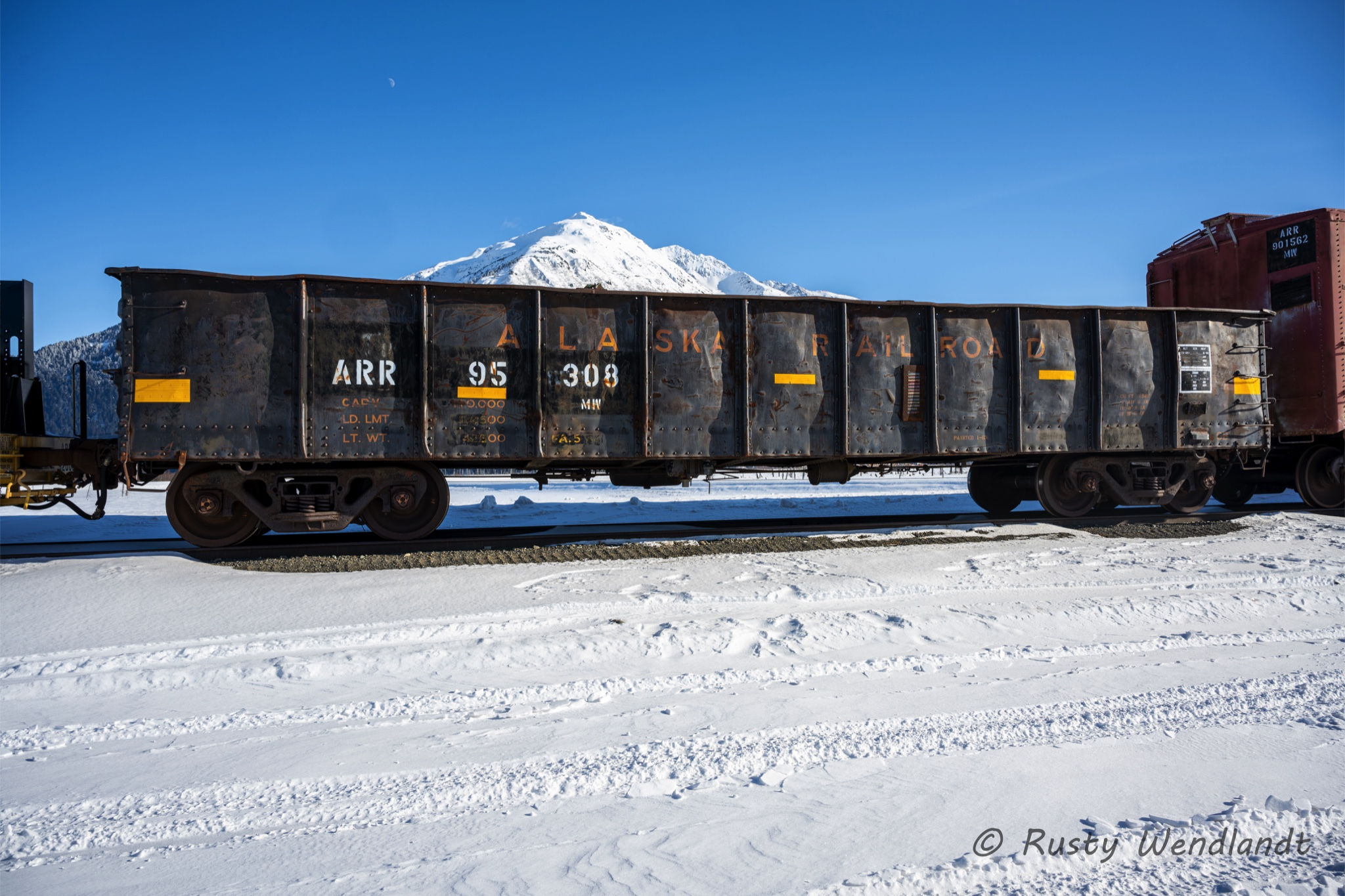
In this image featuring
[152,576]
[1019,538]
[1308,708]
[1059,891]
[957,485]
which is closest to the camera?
[1059,891]

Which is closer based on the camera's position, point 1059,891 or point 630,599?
point 1059,891

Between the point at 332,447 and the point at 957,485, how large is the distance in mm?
20091

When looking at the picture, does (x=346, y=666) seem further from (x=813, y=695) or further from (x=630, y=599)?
(x=813, y=695)

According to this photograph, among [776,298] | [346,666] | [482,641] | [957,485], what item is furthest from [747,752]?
[957,485]

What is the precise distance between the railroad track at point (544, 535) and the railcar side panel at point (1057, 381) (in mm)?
1270

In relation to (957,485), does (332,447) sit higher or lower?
higher

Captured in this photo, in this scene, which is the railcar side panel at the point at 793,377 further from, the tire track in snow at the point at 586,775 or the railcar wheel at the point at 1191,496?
the railcar wheel at the point at 1191,496

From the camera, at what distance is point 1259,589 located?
20.1ft

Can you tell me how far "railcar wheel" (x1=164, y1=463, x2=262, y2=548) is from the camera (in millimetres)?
7695

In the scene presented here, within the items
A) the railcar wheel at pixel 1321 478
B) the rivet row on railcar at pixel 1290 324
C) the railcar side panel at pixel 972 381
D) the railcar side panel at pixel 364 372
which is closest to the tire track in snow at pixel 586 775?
the railcar side panel at pixel 364 372

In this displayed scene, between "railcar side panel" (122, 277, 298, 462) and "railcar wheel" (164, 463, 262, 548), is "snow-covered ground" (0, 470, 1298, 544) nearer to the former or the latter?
"railcar wheel" (164, 463, 262, 548)

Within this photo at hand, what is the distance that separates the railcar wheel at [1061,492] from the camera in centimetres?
1016

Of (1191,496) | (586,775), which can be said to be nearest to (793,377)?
(586,775)

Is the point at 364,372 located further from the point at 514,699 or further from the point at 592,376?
the point at 514,699
